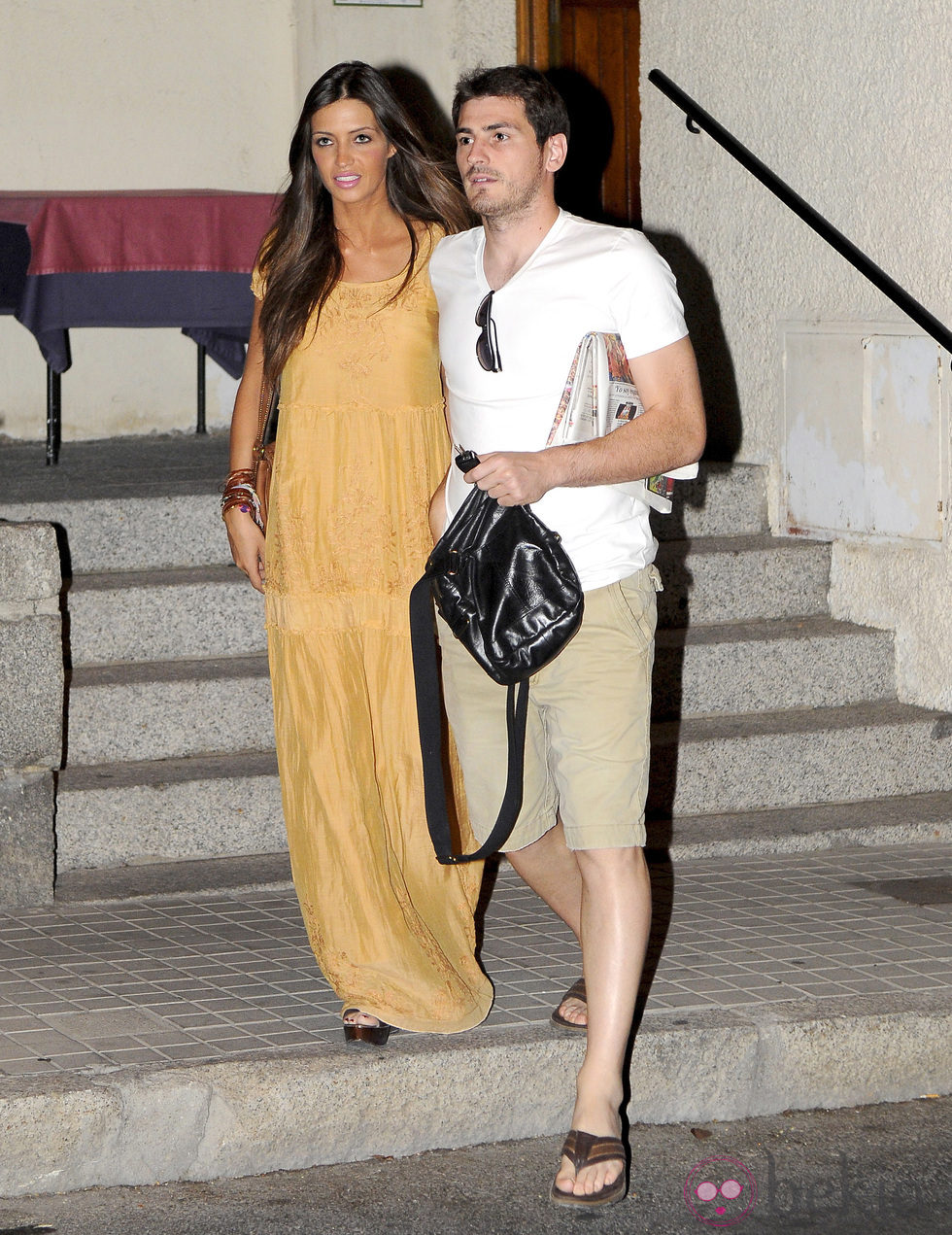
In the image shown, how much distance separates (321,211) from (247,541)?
0.74m

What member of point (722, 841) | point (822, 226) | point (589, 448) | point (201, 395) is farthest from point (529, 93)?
point (201, 395)

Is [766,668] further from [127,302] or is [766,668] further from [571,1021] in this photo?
[127,302]

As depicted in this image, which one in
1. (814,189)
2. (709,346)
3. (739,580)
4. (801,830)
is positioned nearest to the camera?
(801,830)

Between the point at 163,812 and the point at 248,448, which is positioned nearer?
the point at 248,448

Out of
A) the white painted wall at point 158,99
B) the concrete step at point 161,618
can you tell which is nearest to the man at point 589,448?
the concrete step at point 161,618

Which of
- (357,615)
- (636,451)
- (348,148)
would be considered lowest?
(357,615)

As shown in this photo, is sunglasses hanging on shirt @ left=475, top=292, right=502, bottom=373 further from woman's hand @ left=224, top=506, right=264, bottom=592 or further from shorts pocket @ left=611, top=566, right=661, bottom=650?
woman's hand @ left=224, top=506, right=264, bottom=592

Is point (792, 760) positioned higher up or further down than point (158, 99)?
further down

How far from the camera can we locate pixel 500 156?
3.29 m

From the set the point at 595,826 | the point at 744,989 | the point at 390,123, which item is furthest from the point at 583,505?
the point at 744,989

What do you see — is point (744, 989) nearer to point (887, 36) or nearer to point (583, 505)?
point (583, 505)

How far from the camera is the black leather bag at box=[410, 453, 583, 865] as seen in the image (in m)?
3.26

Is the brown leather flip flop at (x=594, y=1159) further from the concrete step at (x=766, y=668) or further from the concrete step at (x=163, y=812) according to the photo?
the concrete step at (x=766, y=668)

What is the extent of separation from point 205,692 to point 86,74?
14.8 feet
